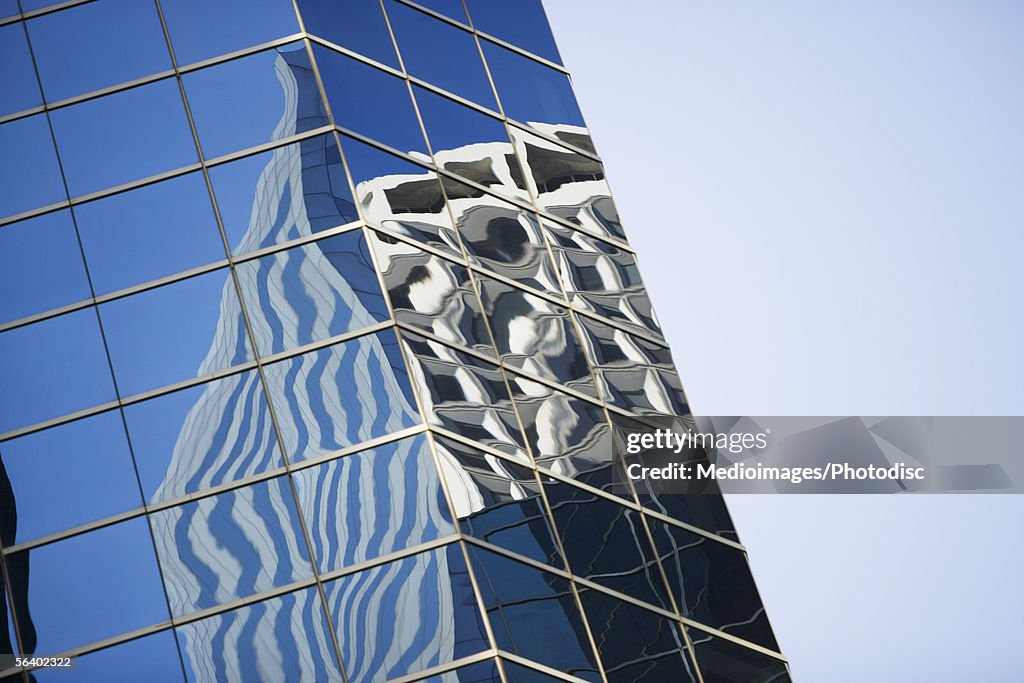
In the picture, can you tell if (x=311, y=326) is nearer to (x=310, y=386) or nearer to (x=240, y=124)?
(x=310, y=386)

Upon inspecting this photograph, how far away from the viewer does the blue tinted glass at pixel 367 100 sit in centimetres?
1988

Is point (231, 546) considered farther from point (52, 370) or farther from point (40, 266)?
point (40, 266)

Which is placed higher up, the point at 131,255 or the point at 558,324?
the point at 131,255

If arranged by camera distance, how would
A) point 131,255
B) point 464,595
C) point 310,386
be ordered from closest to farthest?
point 464,595 < point 310,386 < point 131,255

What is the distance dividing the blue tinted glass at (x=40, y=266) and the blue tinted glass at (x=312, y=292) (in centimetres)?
286

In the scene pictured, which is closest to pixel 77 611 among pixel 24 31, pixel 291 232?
pixel 291 232

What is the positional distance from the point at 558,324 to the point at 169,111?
754 centimetres

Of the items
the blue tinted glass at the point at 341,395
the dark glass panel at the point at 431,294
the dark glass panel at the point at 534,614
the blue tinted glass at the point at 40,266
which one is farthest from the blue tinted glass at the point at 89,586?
the dark glass panel at the point at 431,294

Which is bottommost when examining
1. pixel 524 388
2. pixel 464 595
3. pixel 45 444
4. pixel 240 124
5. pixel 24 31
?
pixel 464 595

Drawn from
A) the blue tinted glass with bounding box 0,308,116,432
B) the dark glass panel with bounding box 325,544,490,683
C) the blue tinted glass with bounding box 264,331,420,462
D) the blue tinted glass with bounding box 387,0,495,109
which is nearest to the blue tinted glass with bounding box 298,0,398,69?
the blue tinted glass with bounding box 387,0,495,109

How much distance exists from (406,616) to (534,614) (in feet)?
6.15

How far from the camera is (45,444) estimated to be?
1834cm

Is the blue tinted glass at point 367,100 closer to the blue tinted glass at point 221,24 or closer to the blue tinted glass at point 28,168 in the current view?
the blue tinted glass at point 221,24

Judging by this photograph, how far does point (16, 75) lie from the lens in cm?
2053
